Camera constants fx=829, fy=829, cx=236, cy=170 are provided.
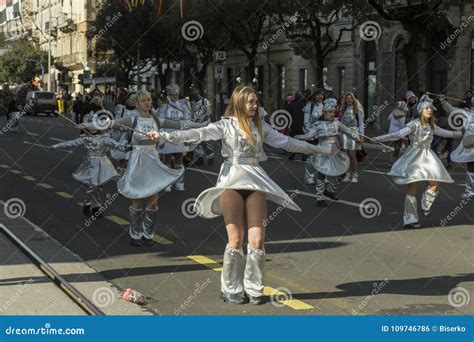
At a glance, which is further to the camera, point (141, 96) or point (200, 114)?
point (200, 114)

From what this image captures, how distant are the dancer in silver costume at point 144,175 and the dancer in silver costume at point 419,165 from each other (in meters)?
3.08

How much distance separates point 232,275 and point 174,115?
30.6 feet

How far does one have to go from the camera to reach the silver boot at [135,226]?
30.9ft

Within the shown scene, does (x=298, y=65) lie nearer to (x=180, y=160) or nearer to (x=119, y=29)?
(x=119, y=29)

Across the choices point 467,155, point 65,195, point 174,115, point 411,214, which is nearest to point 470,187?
point 467,155

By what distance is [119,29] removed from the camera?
166ft

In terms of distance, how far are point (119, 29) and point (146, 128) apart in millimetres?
42353

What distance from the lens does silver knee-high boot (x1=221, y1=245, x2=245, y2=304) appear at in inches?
264

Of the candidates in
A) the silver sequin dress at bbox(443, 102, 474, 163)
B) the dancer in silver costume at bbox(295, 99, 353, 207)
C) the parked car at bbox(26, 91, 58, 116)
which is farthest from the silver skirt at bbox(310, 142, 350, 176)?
the parked car at bbox(26, 91, 58, 116)

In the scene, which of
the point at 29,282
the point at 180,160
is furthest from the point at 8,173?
the point at 29,282

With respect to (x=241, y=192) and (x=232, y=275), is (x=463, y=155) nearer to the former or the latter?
(x=241, y=192)

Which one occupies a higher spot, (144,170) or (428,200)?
(144,170)

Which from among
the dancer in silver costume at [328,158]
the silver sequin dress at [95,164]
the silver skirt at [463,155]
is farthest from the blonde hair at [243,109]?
the silver skirt at [463,155]

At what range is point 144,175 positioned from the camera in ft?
30.7
